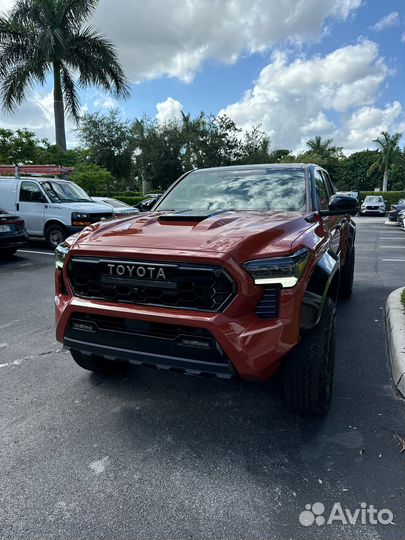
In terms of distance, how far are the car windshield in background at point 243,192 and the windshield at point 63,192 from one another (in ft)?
24.4

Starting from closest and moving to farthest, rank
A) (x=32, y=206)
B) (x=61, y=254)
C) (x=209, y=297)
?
(x=209, y=297)
(x=61, y=254)
(x=32, y=206)

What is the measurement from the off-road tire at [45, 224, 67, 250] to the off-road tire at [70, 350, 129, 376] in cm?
760

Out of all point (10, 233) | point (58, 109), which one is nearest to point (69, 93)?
point (58, 109)

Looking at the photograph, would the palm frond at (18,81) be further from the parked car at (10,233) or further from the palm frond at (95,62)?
the parked car at (10,233)

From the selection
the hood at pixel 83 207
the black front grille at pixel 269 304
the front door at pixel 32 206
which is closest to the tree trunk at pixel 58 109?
the front door at pixel 32 206

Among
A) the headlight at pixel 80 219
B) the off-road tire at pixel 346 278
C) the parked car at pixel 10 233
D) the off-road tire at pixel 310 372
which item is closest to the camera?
the off-road tire at pixel 310 372

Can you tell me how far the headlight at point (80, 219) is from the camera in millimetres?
10055

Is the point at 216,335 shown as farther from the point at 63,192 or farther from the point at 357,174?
the point at 357,174

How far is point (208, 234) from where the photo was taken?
2551mm

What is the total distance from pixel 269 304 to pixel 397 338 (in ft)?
6.91

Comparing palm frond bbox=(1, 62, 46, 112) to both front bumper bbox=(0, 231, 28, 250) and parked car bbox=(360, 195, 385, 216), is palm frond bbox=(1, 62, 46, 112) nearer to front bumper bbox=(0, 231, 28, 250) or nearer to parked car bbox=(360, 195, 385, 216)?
front bumper bbox=(0, 231, 28, 250)

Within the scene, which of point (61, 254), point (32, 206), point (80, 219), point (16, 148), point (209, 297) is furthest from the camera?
point (16, 148)

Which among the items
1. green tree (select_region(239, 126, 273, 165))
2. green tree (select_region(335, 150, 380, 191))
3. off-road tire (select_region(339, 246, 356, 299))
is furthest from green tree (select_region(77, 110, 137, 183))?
green tree (select_region(335, 150, 380, 191))

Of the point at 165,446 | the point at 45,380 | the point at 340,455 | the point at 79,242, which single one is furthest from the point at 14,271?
the point at 340,455
